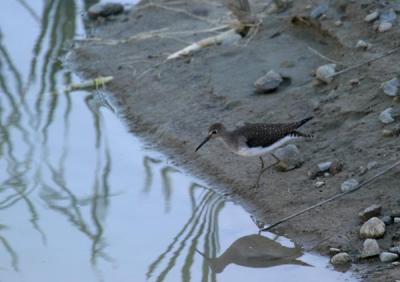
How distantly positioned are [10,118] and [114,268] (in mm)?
3925

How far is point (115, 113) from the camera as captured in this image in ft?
40.0

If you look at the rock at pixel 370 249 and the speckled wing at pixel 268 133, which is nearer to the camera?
the rock at pixel 370 249

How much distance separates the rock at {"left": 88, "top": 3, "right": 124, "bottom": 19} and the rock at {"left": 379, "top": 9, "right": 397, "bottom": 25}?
4924 millimetres

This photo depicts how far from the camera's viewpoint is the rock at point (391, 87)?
998cm

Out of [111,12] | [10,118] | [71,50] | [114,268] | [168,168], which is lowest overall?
[114,268]

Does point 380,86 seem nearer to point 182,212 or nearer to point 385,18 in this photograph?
point 385,18

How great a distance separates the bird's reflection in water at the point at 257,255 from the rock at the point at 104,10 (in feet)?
22.5

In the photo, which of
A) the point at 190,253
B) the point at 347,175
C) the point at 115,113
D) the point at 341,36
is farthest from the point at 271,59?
the point at 190,253

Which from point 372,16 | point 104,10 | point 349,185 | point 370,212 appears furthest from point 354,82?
point 104,10

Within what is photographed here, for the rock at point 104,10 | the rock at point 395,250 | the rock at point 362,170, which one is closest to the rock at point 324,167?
the rock at point 362,170

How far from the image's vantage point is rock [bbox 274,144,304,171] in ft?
32.6

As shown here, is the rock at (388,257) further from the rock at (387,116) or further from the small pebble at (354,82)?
the small pebble at (354,82)

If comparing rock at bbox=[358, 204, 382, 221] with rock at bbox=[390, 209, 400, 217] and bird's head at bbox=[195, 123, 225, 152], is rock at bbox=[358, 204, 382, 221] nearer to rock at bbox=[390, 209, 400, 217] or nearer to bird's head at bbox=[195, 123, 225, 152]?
rock at bbox=[390, 209, 400, 217]

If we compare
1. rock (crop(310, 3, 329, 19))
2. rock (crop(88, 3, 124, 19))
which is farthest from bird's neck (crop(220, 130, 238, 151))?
rock (crop(88, 3, 124, 19))
